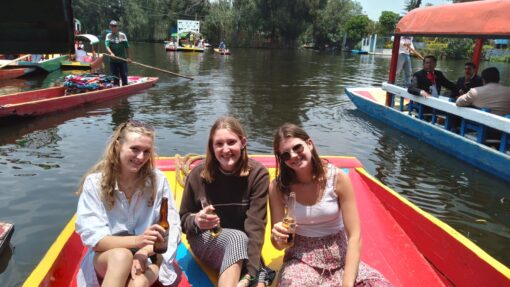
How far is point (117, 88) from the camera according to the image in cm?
1241

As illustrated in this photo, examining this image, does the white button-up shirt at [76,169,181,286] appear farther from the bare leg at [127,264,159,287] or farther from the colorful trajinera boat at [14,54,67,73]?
the colorful trajinera boat at [14,54,67,73]

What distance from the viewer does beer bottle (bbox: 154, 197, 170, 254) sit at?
8.11 feet

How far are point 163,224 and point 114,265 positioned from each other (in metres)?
0.36

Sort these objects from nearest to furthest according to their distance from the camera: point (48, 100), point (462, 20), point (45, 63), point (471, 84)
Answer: point (462, 20) < point (471, 84) < point (48, 100) < point (45, 63)

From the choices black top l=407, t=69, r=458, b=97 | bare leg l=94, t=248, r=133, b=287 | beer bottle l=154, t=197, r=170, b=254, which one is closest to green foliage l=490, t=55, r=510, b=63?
black top l=407, t=69, r=458, b=97

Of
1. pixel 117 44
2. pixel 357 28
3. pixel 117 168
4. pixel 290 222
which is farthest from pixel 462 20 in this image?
pixel 357 28

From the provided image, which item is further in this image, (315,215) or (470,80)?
(470,80)

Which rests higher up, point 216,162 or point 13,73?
point 216,162

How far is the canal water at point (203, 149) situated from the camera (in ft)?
17.5

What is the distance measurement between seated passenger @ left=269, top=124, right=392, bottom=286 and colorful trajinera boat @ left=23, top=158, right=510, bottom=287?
66cm

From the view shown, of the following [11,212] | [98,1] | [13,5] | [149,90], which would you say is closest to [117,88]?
[149,90]

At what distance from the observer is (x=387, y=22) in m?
52.2

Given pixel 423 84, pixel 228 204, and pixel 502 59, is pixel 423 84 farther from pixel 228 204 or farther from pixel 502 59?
pixel 502 59

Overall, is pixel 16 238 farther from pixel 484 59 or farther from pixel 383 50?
pixel 383 50
